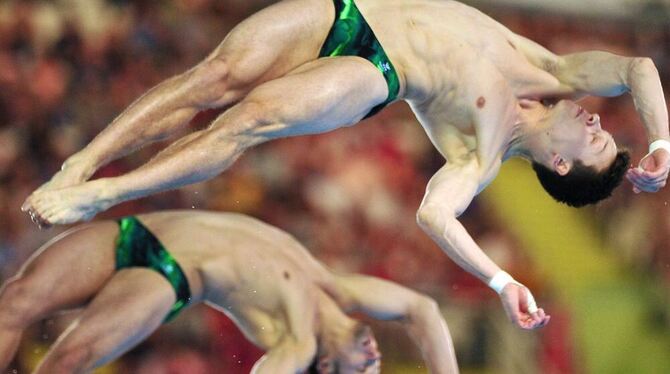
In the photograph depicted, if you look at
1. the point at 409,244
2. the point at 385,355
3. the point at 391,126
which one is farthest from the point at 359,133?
the point at 385,355

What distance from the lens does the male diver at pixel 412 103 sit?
2877mm

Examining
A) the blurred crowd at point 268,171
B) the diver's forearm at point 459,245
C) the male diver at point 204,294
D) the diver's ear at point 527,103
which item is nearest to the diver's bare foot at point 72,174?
the male diver at point 204,294

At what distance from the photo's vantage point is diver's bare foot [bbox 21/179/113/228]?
2.71m

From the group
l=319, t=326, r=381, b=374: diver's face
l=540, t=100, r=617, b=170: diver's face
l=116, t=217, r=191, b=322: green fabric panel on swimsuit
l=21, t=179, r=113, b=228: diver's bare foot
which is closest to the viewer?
l=21, t=179, r=113, b=228: diver's bare foot

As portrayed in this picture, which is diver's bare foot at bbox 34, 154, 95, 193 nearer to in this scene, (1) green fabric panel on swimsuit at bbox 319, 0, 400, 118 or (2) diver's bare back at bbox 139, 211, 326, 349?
(1) green fabric panel on swimsuit at bbox 319, 0, 400, 118

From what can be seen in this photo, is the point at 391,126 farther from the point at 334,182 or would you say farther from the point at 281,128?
the point at 281,128

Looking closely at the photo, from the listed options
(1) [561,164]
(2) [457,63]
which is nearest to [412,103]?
(2) [457,63]

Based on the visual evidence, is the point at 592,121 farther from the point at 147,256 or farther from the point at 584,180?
the point at 147,256

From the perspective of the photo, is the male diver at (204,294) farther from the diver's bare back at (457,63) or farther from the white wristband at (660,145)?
the white wristband at (660,145)

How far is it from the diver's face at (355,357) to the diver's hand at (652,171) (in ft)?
4.17

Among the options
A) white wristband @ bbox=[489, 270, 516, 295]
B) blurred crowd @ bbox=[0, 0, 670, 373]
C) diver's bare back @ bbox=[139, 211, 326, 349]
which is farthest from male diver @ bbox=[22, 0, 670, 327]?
blurred crowd @ bbox=[0, 0, 670, 373]

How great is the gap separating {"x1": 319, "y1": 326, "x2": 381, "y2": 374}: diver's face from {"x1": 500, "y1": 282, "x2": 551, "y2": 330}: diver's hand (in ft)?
3.82

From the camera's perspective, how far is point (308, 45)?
10.2 ft

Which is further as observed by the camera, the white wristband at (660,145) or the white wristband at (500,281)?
the white wristband at (660,145)
